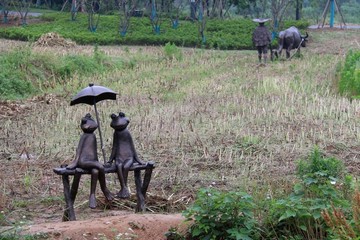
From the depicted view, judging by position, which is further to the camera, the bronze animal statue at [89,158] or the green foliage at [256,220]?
the bronze animal statue at [89,158]

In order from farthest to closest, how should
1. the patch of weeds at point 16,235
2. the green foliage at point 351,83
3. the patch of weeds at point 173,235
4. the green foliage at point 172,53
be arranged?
1. the green foliage at point 172,53
2. the green foliage at point 351,83
3. the patch of weeds at point 173,235
4. the patch of weeds at point 16,235

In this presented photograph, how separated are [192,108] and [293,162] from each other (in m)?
3.50

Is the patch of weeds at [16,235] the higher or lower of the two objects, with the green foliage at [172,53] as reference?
higher

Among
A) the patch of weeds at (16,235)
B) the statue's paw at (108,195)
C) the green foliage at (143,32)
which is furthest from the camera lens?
the green foliage at (143,32)

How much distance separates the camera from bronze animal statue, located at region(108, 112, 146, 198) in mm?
6234

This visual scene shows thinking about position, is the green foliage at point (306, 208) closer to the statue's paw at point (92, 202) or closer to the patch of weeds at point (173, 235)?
the patch of weeds at point (173, 235)

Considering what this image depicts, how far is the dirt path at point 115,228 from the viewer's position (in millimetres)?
5465

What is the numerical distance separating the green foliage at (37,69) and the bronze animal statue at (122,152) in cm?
746

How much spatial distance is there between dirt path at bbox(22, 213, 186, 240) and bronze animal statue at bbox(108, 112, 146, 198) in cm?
38

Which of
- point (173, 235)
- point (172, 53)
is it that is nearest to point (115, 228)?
point (173, 235)

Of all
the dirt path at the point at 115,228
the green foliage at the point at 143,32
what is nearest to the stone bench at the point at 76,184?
the dirt path at the point at 115,228

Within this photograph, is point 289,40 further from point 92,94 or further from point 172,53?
point 92,94

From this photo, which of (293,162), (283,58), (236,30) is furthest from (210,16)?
(293,162)

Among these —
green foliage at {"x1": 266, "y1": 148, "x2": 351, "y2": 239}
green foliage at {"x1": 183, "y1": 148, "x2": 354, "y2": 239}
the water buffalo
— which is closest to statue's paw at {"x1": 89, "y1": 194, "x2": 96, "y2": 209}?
green foliage at {"x1": 183, "y1": 148, "x2": 354, "y2": 239}
